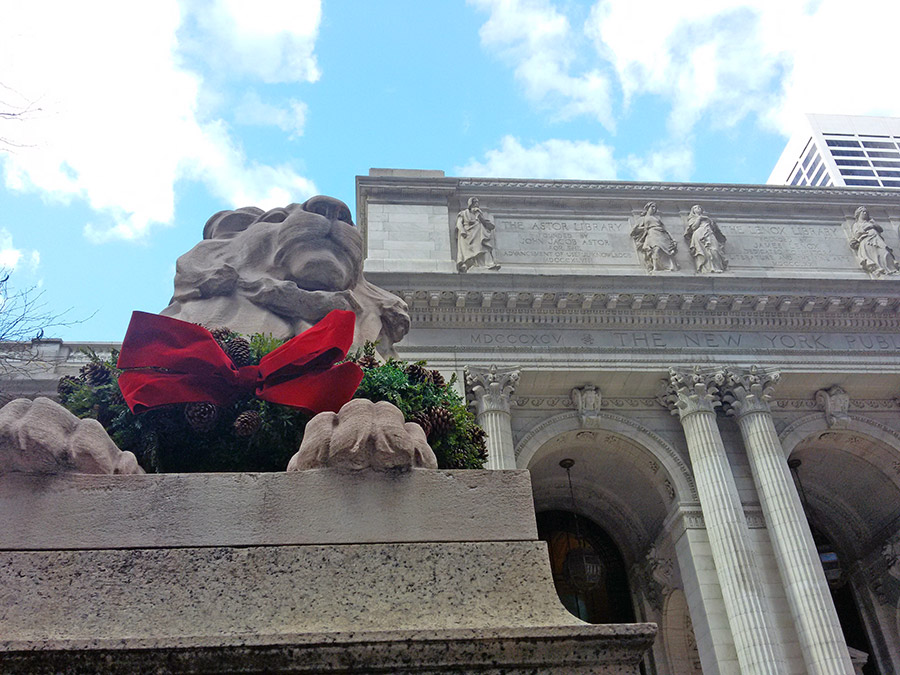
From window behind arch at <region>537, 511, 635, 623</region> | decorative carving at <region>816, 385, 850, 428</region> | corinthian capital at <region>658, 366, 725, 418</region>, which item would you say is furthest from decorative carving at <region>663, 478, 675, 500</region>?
decorative carving at <region>816, 385, 850, 428</region>

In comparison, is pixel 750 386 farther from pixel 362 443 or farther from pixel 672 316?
pixel 362 443

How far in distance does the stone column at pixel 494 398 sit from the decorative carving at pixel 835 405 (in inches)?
340

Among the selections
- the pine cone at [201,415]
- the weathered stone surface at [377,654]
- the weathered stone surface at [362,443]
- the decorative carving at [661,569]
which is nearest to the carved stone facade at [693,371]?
the decorative carving at [661,569]

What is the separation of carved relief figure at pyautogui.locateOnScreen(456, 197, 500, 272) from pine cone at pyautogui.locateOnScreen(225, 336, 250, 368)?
1538 centimetres

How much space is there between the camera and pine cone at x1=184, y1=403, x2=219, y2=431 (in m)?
3.36

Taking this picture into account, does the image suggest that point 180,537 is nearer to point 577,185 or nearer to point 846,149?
point 577,185

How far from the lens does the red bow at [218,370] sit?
3426 millimetres

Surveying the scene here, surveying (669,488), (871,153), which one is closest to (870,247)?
(669,488)

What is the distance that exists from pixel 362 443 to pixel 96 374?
6.00 feet

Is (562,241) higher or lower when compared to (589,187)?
lower

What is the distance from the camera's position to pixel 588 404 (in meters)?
18.4

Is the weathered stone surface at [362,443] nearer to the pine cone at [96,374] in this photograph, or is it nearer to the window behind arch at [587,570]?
the pine cone at [96,374]

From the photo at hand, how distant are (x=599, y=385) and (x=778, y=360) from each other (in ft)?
14.9

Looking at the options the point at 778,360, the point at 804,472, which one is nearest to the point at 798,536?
the point at 778,360
